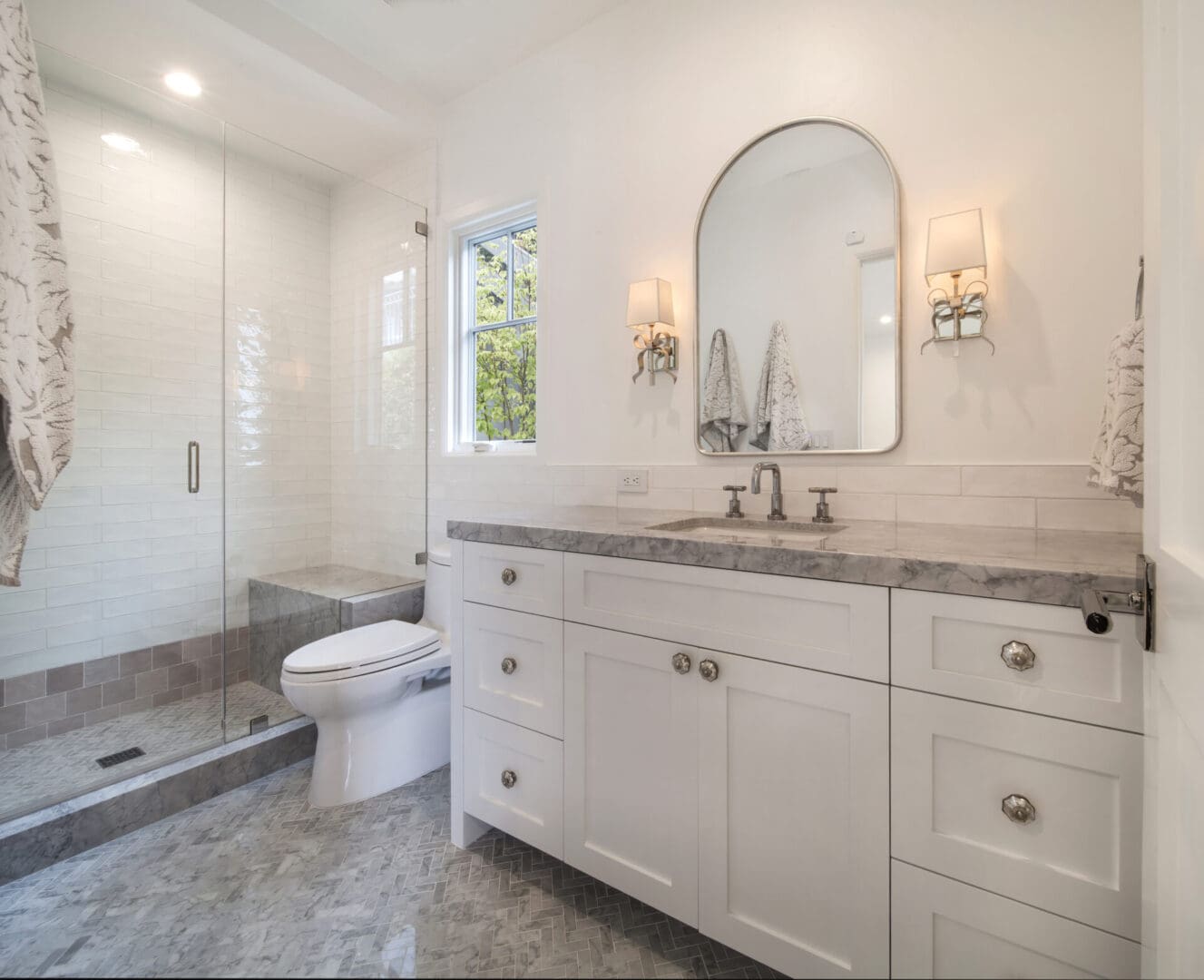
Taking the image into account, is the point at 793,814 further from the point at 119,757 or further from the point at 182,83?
the point at 182,83

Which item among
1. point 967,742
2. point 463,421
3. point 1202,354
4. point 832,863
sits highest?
point 463,421

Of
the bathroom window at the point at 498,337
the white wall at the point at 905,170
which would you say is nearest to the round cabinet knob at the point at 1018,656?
the white wall at the point at 905,170

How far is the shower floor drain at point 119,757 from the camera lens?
1688 millimetres

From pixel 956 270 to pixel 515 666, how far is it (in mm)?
1372

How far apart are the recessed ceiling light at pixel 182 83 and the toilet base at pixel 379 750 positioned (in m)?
2.36

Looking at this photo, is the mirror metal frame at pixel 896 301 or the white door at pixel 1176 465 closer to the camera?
the white door at pixel 1176 465

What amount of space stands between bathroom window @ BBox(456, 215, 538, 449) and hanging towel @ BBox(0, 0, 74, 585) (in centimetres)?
142

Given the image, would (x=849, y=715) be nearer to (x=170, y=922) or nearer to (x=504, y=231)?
(x=170, y=922)

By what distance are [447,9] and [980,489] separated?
221 centimetres

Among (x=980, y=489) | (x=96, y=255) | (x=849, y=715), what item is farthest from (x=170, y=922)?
(x=96, y=255)

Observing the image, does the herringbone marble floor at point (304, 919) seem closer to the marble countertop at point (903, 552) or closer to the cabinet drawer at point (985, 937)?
the cabinet drawer at point (985, 937)

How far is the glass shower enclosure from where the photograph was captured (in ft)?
5.99

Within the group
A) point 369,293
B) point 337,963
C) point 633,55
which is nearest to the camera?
point 337,963

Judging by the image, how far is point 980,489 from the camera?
1307 mm
